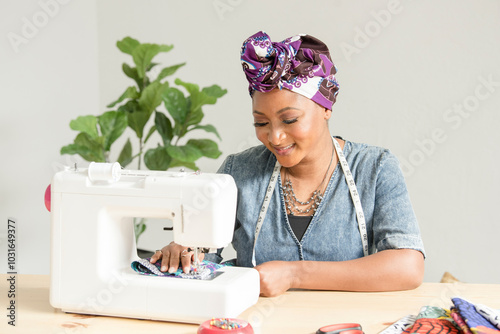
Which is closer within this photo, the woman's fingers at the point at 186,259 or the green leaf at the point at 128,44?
the woman's fingers at the point at 186,259

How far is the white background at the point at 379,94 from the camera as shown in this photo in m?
3.31

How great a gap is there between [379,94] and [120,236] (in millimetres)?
2368

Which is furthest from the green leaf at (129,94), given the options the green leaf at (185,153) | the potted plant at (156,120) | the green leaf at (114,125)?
the green leaf at (185,153)

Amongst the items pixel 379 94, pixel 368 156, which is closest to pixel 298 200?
pixel 368 156

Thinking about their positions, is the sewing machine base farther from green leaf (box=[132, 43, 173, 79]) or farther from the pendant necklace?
green leaf (box=[132, 43, 173, 79])

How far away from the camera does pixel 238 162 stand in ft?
7.17

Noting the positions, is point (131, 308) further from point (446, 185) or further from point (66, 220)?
point (446, 185)

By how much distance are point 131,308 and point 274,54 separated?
0.90 meters

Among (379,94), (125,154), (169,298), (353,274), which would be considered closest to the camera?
(169,298)

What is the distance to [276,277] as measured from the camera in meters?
1.69

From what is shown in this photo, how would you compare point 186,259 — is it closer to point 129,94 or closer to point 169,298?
point 169,298

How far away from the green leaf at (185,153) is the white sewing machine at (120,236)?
4.72 feet

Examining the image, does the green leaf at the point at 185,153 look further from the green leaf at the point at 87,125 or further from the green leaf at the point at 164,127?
the green leaf at the point at 87,125

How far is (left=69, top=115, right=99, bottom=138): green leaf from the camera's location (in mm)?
2973
